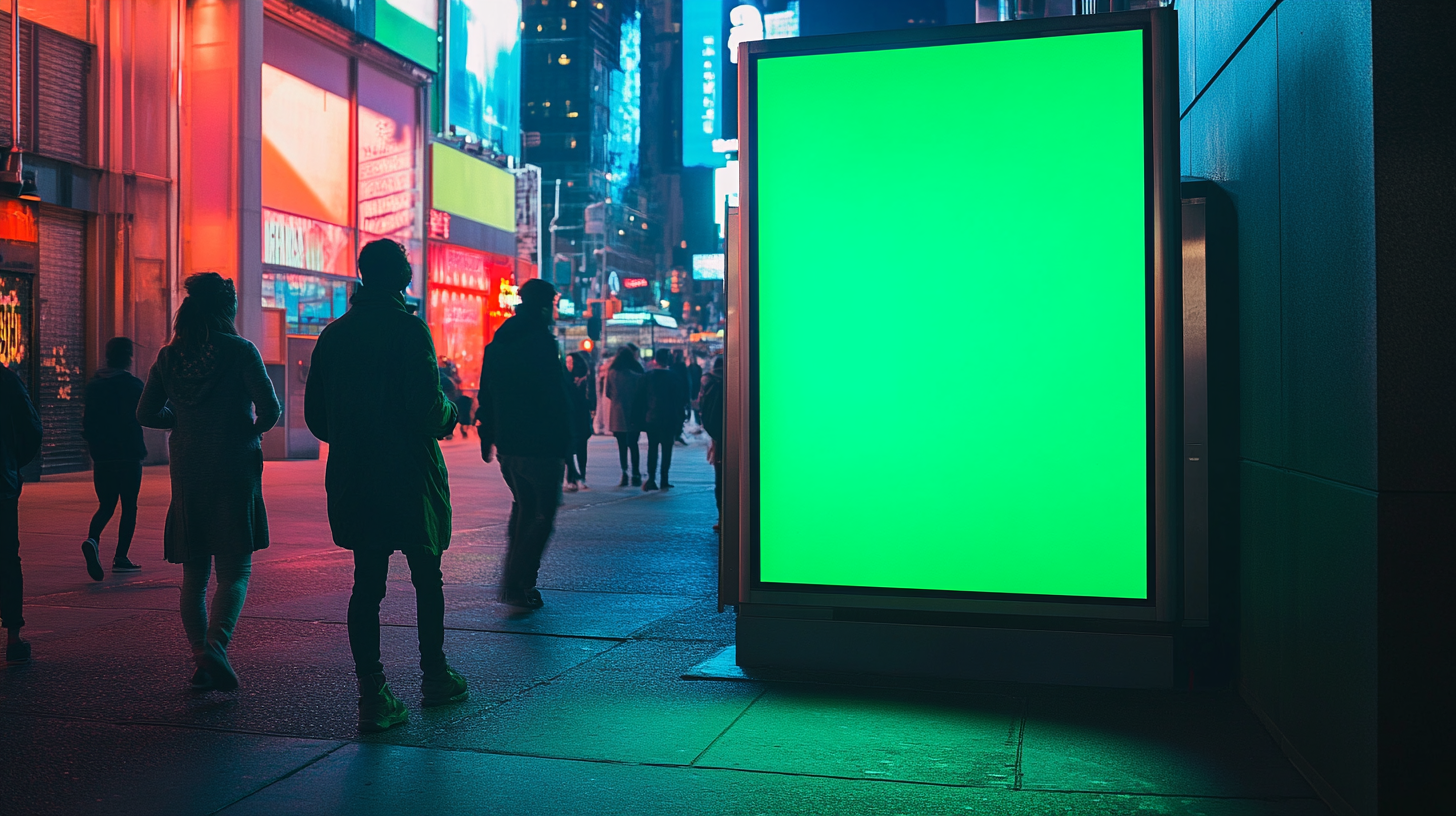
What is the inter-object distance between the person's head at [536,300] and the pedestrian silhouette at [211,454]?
2.36m

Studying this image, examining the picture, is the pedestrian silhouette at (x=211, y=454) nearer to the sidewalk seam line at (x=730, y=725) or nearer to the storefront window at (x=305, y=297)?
the sidewalk seam line at (x=730, y=725)

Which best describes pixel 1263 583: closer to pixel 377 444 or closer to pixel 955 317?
pixel 955 317

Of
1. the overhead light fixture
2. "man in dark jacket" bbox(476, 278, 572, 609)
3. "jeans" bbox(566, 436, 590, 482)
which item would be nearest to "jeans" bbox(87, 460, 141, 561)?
"man in dark jacket" bbox(476, 278, 572, 609)

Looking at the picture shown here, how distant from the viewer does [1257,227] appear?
5.00 metres

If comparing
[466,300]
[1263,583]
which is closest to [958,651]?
[1263,583]

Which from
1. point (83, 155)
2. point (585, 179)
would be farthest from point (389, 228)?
point (585, 179)

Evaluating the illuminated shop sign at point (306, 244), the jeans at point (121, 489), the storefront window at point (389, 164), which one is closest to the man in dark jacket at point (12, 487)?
the jeans at point (121, 489)

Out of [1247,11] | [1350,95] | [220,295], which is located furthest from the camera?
[220,295]

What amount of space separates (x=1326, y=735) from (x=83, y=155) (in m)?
18.2

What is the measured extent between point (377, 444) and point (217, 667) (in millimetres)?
1384

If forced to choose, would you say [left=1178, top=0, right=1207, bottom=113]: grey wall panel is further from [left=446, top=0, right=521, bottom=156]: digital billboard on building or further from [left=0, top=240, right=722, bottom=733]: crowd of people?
[left=446, top=0, right=521, bottom=156]: digital billboard on building

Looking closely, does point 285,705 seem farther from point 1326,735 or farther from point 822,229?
point 1326,735

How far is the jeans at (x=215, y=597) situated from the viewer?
549 cm

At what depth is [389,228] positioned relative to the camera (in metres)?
26.0
